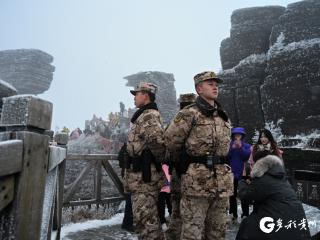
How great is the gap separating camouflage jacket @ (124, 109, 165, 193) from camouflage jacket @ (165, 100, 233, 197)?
276 mm

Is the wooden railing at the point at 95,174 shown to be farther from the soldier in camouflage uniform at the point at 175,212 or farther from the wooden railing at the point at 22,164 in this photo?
the wooden railing at the point at 22,164

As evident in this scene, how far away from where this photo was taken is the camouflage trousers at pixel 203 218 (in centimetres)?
325

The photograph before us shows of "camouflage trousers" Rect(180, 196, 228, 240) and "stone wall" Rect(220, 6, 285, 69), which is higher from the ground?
"stone wall" Rect(220, 6, 285, 69)

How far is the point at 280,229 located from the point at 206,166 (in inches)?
40.4

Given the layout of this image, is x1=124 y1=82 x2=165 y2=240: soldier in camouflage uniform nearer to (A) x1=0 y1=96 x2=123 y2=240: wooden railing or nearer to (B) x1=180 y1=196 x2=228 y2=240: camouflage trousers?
(B) x1=180 y1=196 x2=228 y2=240: camouflage trousers

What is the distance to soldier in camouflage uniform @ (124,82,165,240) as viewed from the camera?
12.3 feet

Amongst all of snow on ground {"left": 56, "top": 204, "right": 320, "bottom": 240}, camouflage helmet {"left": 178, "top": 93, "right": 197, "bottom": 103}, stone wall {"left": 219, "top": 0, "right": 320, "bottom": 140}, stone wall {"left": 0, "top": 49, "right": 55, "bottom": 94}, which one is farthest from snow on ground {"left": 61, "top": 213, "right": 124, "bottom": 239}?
stone wall {"left": 0, "top": 49, "right": 55, "bottom": 94}

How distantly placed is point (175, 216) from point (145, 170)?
2.63 ft

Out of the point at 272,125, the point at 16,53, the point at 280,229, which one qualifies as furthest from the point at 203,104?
the point at 16,53

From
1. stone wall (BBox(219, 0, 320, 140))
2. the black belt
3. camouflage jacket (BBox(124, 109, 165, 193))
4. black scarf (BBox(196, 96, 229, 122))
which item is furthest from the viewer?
stone wall (BBox(219, 0, 320, 140))

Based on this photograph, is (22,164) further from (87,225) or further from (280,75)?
(280,75)

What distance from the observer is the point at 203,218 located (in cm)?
330

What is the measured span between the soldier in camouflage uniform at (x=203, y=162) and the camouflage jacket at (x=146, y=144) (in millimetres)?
269

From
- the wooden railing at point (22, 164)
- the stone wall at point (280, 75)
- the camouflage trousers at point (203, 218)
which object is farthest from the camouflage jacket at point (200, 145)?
the stone wall at point (280, 75)
